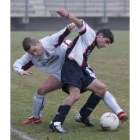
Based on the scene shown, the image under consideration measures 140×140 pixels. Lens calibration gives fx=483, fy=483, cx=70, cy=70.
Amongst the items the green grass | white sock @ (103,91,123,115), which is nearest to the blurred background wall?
the green grass

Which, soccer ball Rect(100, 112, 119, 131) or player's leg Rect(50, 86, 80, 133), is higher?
player's leg Rect(50, 86, 80, 133)

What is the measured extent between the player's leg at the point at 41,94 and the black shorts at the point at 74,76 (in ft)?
0.73

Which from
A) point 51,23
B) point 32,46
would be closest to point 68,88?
point 32,46

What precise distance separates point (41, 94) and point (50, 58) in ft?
1.72

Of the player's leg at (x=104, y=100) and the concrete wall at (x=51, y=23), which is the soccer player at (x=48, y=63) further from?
the concrete wall at (x=51, y=23)

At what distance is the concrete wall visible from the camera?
Answer: 36594 millimetres

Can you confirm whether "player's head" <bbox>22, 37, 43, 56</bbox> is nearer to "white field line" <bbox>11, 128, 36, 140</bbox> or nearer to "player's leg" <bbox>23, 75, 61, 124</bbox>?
"player's leg" <bbox>23, 75, 61, 124</bbox>

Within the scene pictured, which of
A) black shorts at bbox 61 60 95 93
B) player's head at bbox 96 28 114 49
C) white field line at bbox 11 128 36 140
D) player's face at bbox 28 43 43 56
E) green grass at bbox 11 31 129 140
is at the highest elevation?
player's head at bbox 96 28 114 49

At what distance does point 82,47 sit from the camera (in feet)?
20.6

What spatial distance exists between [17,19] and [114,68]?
23769 millimetres

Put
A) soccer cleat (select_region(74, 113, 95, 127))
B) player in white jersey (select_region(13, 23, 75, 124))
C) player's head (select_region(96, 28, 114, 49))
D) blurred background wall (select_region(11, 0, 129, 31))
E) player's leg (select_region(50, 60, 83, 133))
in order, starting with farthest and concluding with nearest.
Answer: blurred background wall (select_region(11, 0, 129, 31))
soccer cleat (select_region(74, 113, 95, 127))
player's head (select_region(96, 28, 114, 49))
player in white jersey (select_region(13, 23, 75, 124))
player's leg (select_region(50, 60, 83, 133))

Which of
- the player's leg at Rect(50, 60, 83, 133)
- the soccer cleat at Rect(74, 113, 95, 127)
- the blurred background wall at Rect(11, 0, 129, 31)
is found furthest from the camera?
the blurred background wall at Rect(11, 0, 129, 31)

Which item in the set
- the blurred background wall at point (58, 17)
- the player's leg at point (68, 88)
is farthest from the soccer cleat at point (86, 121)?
the blurred background wall at point (58, 17)
